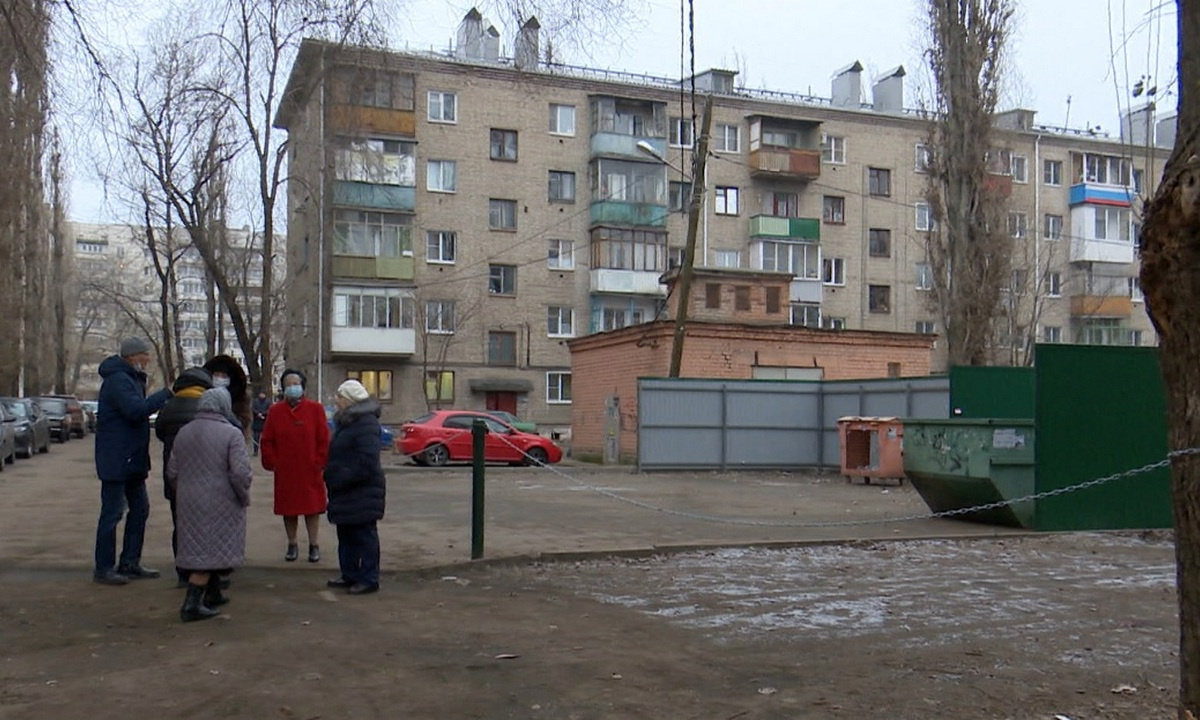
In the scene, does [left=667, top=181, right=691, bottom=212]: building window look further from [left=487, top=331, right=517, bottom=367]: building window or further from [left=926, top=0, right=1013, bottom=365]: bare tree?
[left=926, top=0, right=1013, bottom=365]: bare tree

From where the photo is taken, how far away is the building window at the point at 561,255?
163 feet

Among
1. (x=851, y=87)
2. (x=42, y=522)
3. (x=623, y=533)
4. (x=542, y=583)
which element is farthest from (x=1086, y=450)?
(x=851, y=87)

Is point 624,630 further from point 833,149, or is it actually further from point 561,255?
point 833,149

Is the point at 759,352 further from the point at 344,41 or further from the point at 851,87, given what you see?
the point at 851,87

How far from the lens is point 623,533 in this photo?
40.9 ft

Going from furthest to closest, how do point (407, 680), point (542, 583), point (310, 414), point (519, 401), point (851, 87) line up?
point (851, 87) → point (519, 401) → point (310, 414) → point (542, 583) → point (407, 680)

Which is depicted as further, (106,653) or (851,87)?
(851,87)

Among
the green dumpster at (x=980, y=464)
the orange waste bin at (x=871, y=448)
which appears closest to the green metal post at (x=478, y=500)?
the green dumpster at (x=980, y=464)

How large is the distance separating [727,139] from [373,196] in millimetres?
17241

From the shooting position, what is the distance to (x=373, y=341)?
46.4 metres

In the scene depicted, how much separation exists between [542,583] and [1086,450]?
281 inches

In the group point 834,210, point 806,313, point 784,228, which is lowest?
point 806,313

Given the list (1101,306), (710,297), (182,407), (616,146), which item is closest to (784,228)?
(616,146)

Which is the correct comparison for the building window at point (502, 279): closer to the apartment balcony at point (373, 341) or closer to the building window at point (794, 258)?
the apartment balcony at point (373, 341)
